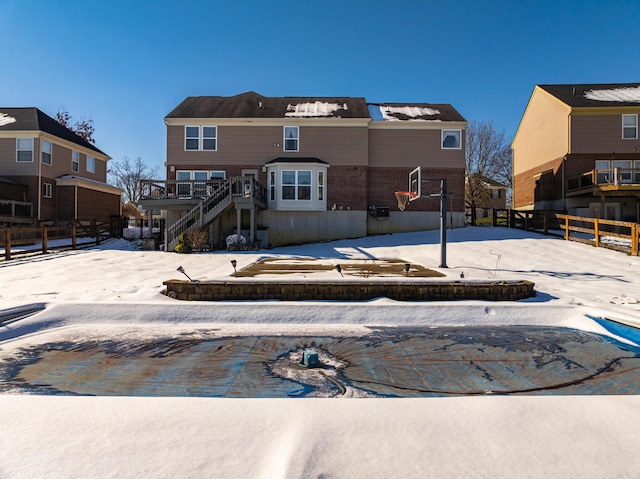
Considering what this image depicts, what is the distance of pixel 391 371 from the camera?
465cm

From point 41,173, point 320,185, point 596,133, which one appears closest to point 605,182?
point 596,133

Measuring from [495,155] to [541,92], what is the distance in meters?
11.8

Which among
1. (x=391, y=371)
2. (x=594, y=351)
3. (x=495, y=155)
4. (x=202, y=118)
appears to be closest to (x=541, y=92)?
(x=495, y=155)

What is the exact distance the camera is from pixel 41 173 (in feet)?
75.9

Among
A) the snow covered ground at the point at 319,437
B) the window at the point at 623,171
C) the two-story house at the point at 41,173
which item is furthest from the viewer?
the two-story house at the point at 41,173

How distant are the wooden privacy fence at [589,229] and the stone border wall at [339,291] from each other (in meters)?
10.9

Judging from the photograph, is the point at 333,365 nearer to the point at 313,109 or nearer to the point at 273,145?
the point at 273,145

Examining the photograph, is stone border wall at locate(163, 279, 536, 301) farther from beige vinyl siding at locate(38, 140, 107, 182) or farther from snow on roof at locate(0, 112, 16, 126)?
snow on roof at locate(0, 112, 16, 126)

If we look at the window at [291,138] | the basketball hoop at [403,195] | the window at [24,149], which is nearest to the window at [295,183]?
the window at [291,138]

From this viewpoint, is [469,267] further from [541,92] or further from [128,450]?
[541,92]

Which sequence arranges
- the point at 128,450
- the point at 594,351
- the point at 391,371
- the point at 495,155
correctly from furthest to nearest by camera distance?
the point at 495,155
the point at 594,351
the point at 391,371
the point at 128,450

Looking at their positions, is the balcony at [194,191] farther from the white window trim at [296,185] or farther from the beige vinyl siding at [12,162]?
the beige vinyl siding at [12,162]

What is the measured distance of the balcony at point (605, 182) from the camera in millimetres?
20328

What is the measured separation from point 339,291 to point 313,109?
62.4 feet
